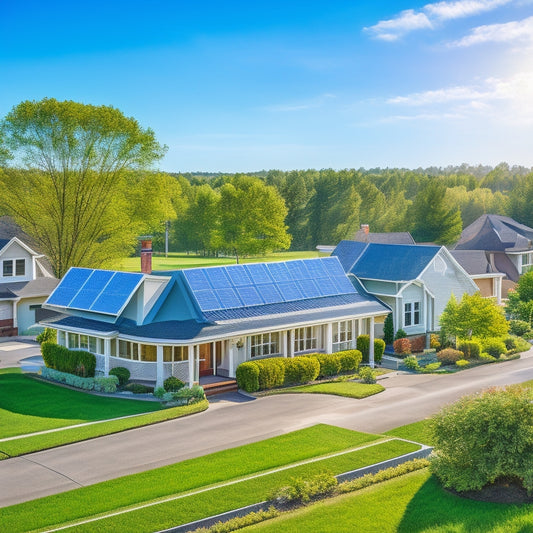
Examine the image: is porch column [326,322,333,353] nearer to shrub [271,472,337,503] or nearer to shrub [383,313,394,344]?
shrub [383,313,394,344]

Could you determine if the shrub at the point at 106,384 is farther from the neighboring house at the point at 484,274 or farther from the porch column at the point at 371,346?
the neighboring house at the point at 484,274

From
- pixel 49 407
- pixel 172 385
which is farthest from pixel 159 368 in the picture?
pixel 49 407

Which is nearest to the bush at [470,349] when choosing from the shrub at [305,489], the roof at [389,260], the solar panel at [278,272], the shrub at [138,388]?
the roof at [389,260]

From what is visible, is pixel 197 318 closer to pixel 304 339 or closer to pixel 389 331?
pixel 304 339

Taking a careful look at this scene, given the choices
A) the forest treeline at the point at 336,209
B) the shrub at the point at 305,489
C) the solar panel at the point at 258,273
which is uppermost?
the forest treeline at the point at 336,209

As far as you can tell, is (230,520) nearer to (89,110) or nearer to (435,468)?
(435,468)

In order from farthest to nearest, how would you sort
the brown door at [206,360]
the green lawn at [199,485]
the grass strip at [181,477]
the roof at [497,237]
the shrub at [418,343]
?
the roof at [497,237] → the shrub at [418,343] → the brown door at [206,360] → the grass strip at [181,477] → the green lawn at [199,485]
